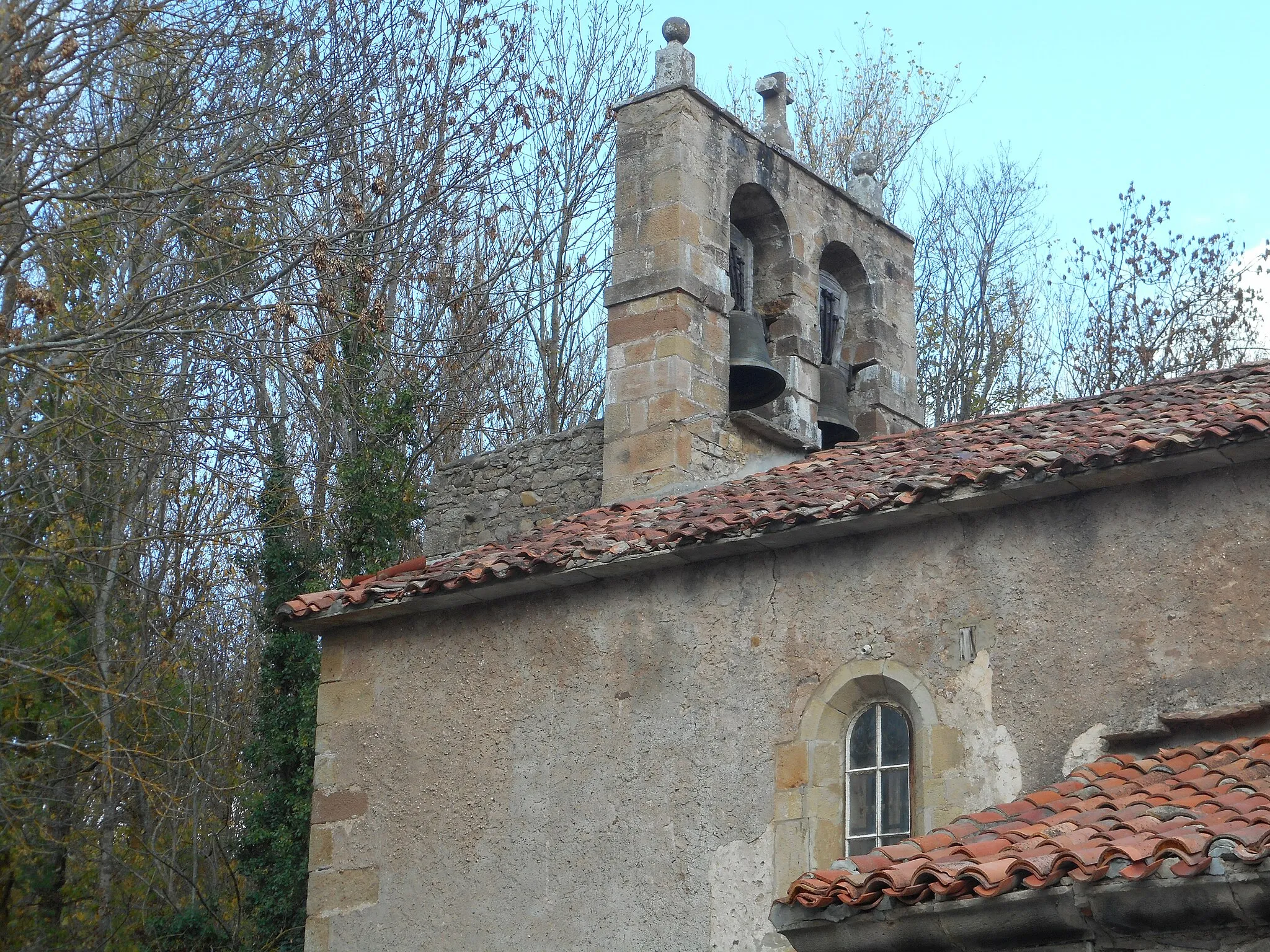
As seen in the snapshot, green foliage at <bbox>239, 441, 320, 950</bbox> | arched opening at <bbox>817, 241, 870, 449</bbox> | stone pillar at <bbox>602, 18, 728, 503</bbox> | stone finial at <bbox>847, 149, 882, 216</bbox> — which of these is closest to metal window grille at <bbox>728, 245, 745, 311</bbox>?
stone pillar at <bbox>602, 18, 728, 503</bbox>

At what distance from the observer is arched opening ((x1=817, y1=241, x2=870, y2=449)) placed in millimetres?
12164

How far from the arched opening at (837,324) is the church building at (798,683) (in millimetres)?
943

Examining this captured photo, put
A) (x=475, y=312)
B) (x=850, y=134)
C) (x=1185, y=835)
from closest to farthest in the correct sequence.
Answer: (x=1185, y=835)
(x=475, y=312)
(x=850, y=134)

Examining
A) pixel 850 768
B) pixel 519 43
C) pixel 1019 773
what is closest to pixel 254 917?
pixel 850 768

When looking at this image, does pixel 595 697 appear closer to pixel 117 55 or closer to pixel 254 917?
pixel 117 55

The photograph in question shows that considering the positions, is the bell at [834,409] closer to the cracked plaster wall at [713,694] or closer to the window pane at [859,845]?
the cracked plaster wall at [713,694]

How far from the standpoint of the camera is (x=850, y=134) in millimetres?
21422

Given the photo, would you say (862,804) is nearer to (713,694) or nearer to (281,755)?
(713,694)

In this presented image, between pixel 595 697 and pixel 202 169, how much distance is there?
3904 millimetres

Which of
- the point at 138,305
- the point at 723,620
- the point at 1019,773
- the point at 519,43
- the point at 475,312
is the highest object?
the point at 519,43

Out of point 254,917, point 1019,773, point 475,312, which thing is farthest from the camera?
point 475,312

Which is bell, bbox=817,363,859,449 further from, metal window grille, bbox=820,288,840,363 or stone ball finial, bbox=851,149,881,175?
stone ball finial, bbox=851,149,881,175

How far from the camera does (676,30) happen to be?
11781 mm

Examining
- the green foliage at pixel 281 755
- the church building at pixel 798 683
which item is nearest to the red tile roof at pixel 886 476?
the church building at pixel 798 683
